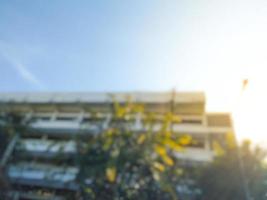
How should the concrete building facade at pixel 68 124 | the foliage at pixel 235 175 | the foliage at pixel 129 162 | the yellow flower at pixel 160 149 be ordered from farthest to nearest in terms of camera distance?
the concrete building facade at pixel 68 124
the foliage at pixel 235 175
the foliage at pixel 129 162
the yellow flower at pixel 160 149

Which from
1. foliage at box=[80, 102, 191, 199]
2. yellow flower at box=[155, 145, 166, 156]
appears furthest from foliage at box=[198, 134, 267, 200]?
yellow flower at box=[155, 145, 166, 156]

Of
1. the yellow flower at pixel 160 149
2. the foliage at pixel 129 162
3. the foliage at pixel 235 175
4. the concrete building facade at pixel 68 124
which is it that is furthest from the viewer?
the concrete building facade at pixel 68 124

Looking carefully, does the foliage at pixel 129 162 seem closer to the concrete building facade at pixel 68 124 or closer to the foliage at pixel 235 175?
the foliage at pixel 235 175

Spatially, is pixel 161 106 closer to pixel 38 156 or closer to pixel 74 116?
pixel 74 116

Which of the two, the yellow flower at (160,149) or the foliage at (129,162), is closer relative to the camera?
the yellow flower at (160,149)

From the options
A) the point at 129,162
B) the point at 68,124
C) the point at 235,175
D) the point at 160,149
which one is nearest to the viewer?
the point at 160,149

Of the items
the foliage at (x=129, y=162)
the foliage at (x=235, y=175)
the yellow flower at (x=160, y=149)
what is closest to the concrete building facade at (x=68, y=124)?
the foliage at (x=235, y=175)

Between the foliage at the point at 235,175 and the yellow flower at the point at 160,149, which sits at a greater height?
the yellow flower at the point at 160,149

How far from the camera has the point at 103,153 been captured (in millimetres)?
7395

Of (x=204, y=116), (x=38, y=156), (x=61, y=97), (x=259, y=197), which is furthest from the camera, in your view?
(x=61, y=97)

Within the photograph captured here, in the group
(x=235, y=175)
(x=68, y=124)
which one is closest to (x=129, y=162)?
(x=235, y=175)

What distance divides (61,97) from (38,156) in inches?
218

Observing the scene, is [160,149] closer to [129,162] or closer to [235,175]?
[129,162]

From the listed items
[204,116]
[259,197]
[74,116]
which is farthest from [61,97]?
[259,197]
